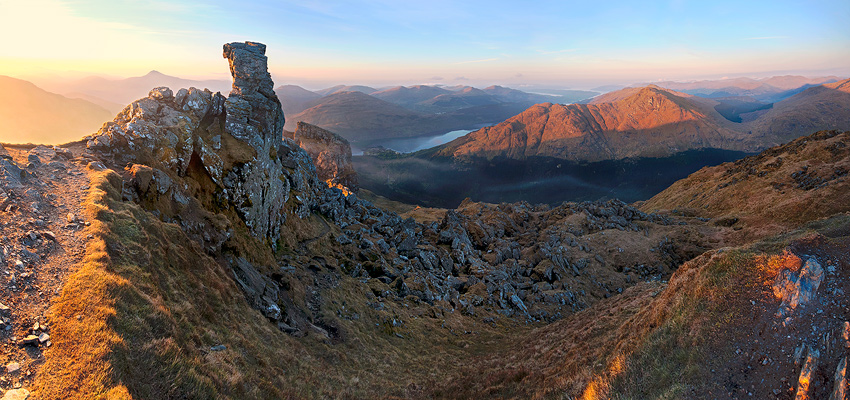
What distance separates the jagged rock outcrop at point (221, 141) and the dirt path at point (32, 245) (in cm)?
437

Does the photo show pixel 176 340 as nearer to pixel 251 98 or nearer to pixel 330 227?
pixel 251 98

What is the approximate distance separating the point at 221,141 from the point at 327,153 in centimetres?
12348

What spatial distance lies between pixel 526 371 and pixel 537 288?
31.3 metres

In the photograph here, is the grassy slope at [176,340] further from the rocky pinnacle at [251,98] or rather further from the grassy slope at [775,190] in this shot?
the grassy slope at [775,190]

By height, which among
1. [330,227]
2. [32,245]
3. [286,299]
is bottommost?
[330,227]

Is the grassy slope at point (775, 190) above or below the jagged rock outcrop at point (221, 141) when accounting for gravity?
below

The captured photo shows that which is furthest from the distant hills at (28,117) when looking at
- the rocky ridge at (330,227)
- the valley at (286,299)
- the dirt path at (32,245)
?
the dirt path at (32,245)

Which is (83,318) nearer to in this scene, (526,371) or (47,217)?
(47,217)

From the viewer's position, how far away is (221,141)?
36375 millimetres

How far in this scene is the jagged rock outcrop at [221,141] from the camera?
1034 inches

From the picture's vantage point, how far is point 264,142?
42156mm

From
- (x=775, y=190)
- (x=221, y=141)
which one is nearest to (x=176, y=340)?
(x=221, y=141)

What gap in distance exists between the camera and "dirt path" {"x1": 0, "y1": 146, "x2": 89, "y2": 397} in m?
10.0

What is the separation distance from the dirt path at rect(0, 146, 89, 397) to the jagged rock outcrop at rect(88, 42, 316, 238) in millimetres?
4368
